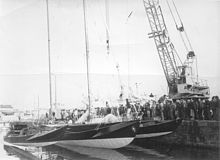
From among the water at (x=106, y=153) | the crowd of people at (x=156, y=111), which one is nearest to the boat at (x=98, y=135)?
the water at (x=106, y=153)

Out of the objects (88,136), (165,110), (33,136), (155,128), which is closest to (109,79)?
(88,136)

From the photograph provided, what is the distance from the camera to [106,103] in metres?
6.88

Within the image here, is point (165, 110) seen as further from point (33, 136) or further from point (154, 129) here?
point (33, 136)

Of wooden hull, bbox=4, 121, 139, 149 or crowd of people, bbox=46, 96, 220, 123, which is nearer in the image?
wooden hull, bbox=4, 121, 139, 149

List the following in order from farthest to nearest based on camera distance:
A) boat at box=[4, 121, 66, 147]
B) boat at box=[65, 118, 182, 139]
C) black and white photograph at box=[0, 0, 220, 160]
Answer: boat at box=[65, 118, 182, 139] → boat at box=[4, 121, 66, 147] → black and white photograph at box=[0, 0, 220, 160]

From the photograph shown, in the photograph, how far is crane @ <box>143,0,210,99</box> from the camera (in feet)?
20.6

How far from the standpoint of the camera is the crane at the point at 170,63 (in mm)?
6269

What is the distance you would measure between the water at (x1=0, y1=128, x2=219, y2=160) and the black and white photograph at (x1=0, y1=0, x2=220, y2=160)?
0.07 ft

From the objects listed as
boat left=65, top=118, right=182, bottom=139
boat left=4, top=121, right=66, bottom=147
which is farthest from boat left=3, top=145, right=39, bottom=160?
boat left=65, top=118, right=182, bottom=139

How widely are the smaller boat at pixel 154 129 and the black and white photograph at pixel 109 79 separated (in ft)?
0.08

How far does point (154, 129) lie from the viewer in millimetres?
7219

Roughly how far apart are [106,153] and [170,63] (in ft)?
9.51

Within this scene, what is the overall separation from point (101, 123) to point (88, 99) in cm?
59

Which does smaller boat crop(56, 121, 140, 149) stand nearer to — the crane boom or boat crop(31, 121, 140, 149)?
boat crop(31, 121, 140, 149)
